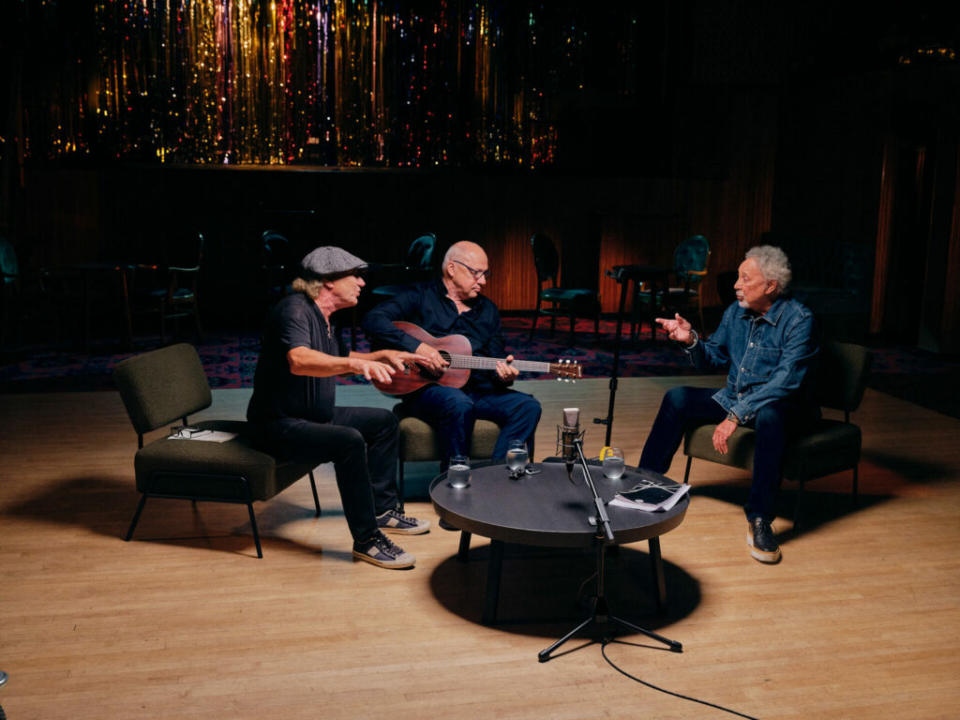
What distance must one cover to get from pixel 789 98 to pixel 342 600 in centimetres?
965

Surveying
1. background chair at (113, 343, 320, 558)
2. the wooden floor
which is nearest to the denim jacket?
the wooden floor

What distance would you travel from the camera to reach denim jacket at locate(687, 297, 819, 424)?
412 centimetres

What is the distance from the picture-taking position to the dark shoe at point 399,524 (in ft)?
13.6

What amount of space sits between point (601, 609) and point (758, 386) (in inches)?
66.1

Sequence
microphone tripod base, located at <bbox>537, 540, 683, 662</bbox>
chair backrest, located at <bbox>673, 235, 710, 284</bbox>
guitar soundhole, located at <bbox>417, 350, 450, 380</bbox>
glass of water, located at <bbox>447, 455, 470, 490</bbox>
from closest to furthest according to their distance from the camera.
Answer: microphone tripod base, located at <bbox>537, 540, 683, 662</bbox>
glass of water, located at <bbox>447, 455, 470, 490</bbox>
guitar soundhole, located at <bbox>417, 350, 450, 380</bbox>
chair backrest, located at <bbox>673, 235, 710, 284</bbox>

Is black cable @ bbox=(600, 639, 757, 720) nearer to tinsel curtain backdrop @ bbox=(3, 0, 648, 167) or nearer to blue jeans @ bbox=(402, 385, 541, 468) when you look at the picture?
blue jeans @ bbox=(402, 385, 541, 468)

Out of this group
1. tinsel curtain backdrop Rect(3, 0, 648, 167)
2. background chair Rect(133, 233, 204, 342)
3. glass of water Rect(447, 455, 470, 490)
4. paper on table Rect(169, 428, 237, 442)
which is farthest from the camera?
tinsel curtain backdrop Rect(3, 0, 648, 167)

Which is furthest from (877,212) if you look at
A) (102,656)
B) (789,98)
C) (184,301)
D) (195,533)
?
(102,656)

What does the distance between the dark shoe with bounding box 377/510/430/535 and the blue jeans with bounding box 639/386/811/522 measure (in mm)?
1036

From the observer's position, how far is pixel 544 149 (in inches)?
461

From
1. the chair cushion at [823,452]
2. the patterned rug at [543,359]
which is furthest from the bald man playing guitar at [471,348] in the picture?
the patterned rug at [543,359]

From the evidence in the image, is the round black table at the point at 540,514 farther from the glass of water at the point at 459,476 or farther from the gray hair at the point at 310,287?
the gray hair at the point at 310,287

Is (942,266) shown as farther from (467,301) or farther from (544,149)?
(467,301)

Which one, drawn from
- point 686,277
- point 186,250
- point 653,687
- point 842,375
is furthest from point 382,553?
point 686,277
